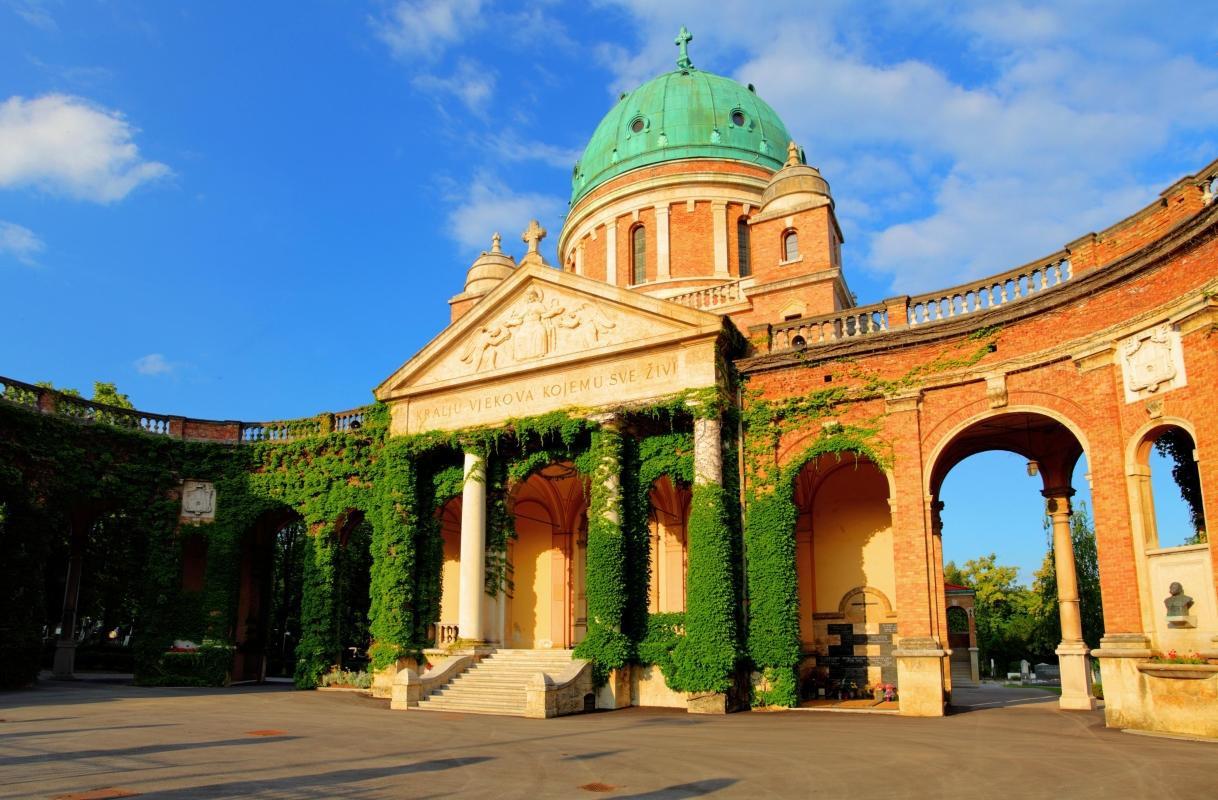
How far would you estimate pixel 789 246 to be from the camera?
28422 millimetres

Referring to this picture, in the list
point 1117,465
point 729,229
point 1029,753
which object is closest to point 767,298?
point 729,229

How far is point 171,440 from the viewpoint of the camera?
3006 cm

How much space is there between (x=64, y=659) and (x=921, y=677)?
2773cm

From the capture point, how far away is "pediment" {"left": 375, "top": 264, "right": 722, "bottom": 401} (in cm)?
2314

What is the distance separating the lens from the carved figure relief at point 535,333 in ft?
79.5

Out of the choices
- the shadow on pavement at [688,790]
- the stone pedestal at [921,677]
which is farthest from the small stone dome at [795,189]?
the shadow on pavement at [688,790]

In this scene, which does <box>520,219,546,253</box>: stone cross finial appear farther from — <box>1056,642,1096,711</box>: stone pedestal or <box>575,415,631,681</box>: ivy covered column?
<box>1056,642,1096,711</box>: stone pedestal

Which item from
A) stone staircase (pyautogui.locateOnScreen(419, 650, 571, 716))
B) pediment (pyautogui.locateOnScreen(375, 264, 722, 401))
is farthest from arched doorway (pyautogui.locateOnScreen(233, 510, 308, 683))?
stone staircase (pyautogui.locateOnScreen(419, 650, 571, 716))

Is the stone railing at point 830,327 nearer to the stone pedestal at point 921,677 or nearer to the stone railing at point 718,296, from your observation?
the stone railing at point 718,296

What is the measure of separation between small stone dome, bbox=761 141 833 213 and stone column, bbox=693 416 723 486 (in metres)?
9.56

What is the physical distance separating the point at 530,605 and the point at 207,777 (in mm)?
20538

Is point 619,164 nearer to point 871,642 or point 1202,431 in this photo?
point 871,642

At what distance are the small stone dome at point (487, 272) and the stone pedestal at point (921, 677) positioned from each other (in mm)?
20349

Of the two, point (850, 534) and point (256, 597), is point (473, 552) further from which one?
point (256, 597)
